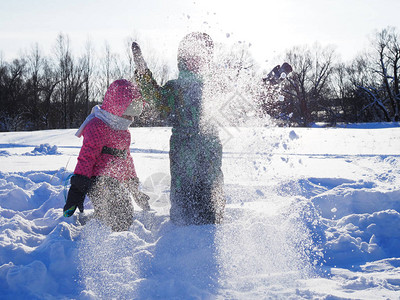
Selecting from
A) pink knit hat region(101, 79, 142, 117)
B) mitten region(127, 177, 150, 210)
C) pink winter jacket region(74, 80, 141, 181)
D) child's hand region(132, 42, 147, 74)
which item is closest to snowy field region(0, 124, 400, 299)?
mitten region(127, 177, 150, 210)

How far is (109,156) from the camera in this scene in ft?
8.77

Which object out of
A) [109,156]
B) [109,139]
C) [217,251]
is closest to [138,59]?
[109,139]

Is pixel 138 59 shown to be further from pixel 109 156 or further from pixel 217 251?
pixel 217 251

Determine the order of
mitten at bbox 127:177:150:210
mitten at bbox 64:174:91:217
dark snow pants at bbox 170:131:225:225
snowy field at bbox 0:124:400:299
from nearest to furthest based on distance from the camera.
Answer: snowy field at bbox 0:124:400:299, mitten at bbox 64:174:91:217, dark snow pants at bbox 170:131:225:225, mitten at bbox 127:177:150:210

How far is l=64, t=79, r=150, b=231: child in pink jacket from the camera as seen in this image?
8.34 feet

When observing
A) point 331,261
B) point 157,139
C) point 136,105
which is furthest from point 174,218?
point 157,139

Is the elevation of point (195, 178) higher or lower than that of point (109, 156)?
lower

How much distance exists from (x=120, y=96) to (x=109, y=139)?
349mm

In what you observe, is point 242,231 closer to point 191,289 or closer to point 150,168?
point 191,289

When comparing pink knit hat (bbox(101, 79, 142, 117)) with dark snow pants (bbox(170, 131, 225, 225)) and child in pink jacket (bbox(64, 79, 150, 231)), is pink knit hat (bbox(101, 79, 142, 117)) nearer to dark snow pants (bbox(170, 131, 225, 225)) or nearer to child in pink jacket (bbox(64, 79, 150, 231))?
child in pink jacket (bbox(64, 79, 150, 231))

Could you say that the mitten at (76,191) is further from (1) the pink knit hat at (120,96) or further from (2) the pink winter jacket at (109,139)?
(1) the pink knit hat at (120,96)

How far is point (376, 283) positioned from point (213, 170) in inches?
52.9

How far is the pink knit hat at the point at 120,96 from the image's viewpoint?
267 cm

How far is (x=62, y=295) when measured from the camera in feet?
5.79
